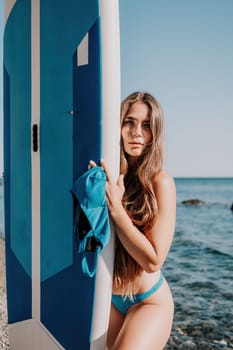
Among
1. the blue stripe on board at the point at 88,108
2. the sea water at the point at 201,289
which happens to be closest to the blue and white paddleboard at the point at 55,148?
the blue stripe on board at the point at 88,108

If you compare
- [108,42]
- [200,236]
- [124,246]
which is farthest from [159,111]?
[200,236]

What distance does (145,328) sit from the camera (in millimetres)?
1996

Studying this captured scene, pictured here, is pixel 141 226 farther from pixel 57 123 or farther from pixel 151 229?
pixel 57 123

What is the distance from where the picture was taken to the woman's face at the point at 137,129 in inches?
82.2

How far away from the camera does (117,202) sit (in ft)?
6.28

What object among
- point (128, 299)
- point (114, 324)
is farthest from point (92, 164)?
point (114, 324)

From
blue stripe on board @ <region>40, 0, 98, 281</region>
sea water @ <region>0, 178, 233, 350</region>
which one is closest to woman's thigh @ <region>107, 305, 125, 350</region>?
blue stripe on board @ <region>40, 0, 98, 281</region>

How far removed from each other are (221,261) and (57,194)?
8108 millimetres

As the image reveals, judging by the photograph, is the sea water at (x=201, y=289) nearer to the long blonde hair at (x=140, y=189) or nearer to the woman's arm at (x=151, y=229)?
the long blonde hair at (x=140, y=189)

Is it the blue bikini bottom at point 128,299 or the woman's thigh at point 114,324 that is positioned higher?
the blue bikini bottom at point 128,299

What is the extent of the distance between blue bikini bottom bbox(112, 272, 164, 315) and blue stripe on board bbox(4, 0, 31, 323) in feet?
2.02

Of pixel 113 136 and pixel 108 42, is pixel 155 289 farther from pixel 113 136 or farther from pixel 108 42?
pixel 108 42

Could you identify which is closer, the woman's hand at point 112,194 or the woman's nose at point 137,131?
the woman's hand at point 112,194

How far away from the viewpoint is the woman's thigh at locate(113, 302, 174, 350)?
195 cm
